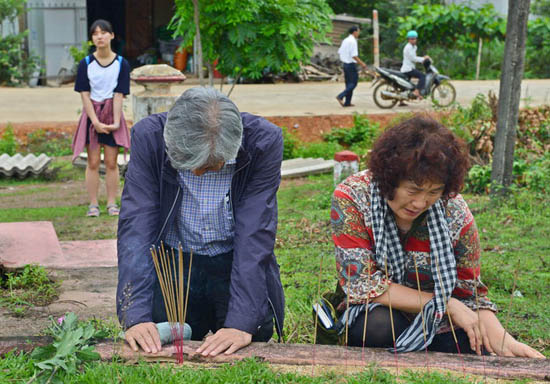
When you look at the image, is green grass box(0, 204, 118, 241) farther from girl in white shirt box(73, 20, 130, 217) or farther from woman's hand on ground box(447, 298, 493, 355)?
woman's hand on ground box(447, 298, 493, 355)

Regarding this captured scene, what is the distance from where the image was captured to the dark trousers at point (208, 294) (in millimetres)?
2932

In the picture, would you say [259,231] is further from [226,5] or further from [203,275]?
[226,5]

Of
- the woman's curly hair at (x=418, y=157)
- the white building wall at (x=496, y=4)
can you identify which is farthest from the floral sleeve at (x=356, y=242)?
the white building wall at (x=496, y=4)

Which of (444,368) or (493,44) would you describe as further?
(493,44)

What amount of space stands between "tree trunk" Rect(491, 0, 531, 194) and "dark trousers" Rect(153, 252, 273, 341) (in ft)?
12.9

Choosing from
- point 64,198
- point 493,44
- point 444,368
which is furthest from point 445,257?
point 493,44

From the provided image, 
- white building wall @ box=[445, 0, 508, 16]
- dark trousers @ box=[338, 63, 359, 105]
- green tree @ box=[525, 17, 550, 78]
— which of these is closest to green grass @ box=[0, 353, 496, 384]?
dark trousers @ box=[338, 63, 359, 105]

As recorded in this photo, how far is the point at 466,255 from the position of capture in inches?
110

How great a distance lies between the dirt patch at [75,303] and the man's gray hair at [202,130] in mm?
1241

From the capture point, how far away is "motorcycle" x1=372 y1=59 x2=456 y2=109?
12.8 m

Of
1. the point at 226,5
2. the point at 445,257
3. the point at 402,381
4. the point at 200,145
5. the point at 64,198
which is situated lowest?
the point at 64,198

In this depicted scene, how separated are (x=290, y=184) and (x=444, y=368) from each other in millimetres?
5978

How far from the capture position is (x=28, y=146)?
1038 centimetres

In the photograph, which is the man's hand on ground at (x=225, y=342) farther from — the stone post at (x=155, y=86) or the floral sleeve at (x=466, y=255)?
the stone post at (x=155, y=86)
